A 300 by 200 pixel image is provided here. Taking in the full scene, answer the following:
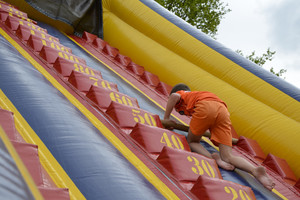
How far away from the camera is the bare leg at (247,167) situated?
1.43 m

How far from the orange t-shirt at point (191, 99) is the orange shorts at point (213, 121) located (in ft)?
0.18

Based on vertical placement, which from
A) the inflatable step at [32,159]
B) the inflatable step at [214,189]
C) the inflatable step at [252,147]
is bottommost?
the inflatable step at [32,159]

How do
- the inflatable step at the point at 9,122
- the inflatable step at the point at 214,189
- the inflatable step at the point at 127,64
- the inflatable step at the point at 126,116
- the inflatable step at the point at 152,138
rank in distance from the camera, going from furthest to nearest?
the inflatable step at the point at 127,64
the inflatable step at the point at 126,116
the inflatable step at the point at 152,138
the inflatable step at the point at 214,189
the inflatable step at the point at 9,122

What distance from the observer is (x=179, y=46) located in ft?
9.47

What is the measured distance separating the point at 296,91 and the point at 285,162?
616mm

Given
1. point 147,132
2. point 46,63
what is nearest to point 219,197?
point 147,132

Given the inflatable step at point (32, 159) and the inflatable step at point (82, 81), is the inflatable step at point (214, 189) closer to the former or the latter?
the inflatable step at point (32, 159)

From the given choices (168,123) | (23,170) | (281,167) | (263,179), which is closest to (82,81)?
(168,123)

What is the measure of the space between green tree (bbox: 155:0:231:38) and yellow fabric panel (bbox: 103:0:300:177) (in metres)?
7.60

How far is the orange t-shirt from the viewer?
5.39 feet

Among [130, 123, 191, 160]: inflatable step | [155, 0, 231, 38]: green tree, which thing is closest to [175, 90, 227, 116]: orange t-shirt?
[130, 123, 191, 160]: inflatable step

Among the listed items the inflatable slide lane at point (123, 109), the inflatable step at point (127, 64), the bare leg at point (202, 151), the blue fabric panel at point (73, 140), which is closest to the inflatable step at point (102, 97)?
the inflatable slide lane at point (123, 109)

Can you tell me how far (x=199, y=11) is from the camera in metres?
10.9

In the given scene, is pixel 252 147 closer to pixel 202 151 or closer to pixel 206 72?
pixel 202 151
